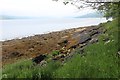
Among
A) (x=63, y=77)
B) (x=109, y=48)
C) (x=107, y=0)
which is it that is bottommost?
(x=63, y=77)

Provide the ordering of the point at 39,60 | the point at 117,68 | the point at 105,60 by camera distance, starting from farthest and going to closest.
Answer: the point at 39,60 < the point at 105,60 < the point at 117,68

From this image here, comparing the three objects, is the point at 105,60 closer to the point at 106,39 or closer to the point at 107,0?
the point at 107,0

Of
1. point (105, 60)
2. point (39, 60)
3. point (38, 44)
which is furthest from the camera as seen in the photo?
point (38, 44)

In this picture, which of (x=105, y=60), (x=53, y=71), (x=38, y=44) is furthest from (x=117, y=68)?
(x=38, y=44)

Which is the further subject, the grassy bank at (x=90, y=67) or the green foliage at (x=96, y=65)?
the grassy bank at (x=90, y=67)

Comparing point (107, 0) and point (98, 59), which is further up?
point (107, 0)

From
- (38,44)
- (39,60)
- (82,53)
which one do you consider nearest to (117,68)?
(82,53)

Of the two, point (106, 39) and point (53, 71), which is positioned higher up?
point (106, 39)

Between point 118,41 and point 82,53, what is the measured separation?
228 centimetres

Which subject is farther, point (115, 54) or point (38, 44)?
point (38, 44)

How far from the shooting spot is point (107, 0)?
15.5 meters

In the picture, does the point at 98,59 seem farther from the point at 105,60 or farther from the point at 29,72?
the point at 29,72

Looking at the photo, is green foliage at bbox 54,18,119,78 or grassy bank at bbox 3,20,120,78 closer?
green foliage at bbox 54,18,119,78

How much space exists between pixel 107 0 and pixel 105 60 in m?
2.79
